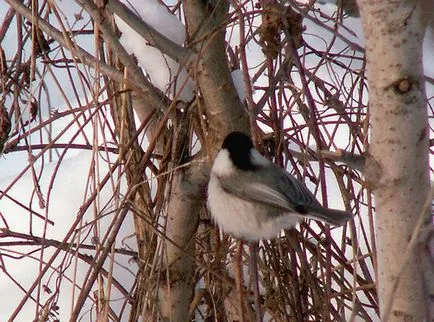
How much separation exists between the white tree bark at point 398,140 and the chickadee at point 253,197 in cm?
Result: 44

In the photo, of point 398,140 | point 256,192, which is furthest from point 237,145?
point 398,140

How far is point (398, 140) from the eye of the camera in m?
0.77

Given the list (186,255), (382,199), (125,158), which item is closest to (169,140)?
(125,158)

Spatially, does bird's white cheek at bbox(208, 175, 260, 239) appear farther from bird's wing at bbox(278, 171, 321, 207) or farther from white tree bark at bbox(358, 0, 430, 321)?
white tree bark at bbox(358, 0, 430, 321)

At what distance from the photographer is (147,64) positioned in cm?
147

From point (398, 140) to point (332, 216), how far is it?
1.34 ft

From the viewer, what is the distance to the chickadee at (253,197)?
1.25 metres

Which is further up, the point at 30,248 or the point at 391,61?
the point at 30,248

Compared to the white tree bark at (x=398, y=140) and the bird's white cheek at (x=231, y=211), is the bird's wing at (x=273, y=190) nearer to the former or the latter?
the bird's white cheek at (x=231, y=211)

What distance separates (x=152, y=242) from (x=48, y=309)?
0.25 m

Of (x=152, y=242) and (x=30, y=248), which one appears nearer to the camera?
(x=152, y=242)

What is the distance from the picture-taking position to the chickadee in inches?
49.2

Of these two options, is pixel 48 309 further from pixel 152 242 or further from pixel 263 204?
pixel 263 204

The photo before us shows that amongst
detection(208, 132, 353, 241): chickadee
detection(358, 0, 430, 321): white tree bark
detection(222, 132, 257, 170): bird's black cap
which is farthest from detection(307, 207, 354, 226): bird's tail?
detection(358, 0, 430, 321): white tree bark
